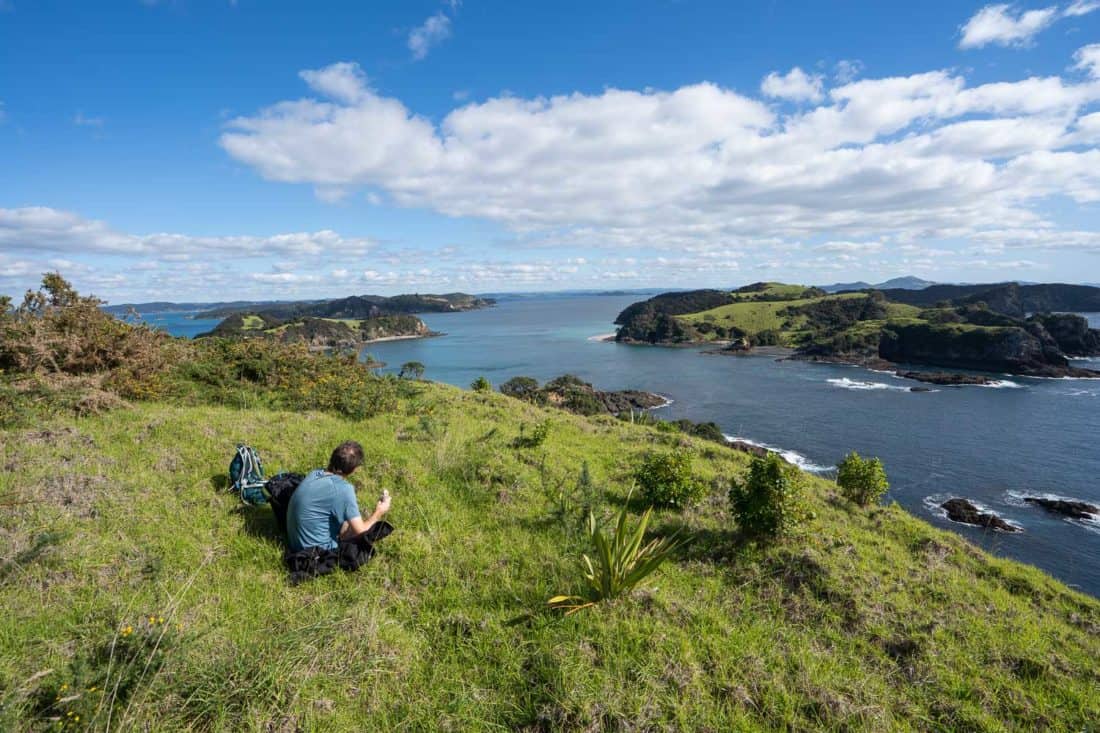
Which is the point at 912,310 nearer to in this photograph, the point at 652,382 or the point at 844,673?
the point at 652,382

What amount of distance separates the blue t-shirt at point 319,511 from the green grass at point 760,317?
136308 millimetres

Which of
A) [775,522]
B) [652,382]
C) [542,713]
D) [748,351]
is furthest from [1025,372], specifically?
[542,713]

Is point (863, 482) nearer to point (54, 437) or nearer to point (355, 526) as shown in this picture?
point (355, 526)

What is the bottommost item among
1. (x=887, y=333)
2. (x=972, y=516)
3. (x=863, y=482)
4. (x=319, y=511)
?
(x=972, y=516)

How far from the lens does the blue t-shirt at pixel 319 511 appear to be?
5734mm

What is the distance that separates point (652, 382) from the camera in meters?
80.0

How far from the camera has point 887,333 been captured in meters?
109

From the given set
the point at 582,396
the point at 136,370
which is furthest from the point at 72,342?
the point at 582,396

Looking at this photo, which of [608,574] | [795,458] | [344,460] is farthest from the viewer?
[795,458]

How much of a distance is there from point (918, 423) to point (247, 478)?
6091cm

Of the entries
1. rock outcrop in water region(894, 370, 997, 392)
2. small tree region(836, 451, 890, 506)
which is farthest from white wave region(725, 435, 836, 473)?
rock outcrop in water region(894, 370, 997, 392)

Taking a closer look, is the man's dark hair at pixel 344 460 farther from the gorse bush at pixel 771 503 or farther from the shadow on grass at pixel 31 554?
the gorse bush at pixel 771 503

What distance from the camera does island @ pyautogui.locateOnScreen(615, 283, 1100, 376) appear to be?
88062 mm

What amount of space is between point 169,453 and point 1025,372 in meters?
114
